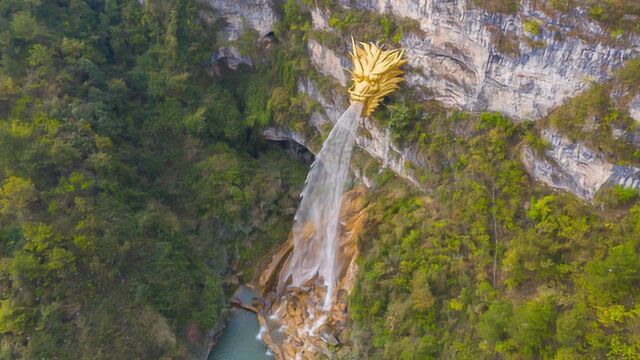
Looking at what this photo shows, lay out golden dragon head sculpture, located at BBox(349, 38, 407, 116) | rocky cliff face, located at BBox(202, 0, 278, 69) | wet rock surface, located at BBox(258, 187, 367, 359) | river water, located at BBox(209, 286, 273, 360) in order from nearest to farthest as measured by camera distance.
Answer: golden dragon head sculpture, located at BBox(349, 38, 407, 116) → wet rock surface, located at BBox(258, 187, 367, 359) → river water, located at BBox(209, 286, 273, 360) → rocky cliff face, located at BBox(202, 0, 278, 69)

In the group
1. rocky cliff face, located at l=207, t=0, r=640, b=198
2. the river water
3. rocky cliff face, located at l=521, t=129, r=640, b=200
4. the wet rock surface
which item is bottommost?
the river water

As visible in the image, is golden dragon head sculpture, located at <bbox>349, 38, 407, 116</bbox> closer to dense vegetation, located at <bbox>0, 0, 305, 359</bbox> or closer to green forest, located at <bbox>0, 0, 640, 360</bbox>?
green forest, located at <bbox>0, 0, 640, 360</bbox>

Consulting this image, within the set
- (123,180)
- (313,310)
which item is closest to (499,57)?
(313,310)

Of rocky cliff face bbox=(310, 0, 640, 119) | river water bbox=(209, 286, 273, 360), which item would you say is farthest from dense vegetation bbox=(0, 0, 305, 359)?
rocky cliff face bbox=(310, 0, 640, 119)

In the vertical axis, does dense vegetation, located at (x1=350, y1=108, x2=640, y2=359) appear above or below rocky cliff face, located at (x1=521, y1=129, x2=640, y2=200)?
below

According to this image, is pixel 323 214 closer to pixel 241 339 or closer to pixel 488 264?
pixel 241 339

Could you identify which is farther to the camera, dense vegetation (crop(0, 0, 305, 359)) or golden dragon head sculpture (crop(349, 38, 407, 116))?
golden dragon head sculpture (crop(349, 38, 407, 116))

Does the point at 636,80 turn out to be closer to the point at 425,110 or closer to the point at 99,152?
the point at 425,110
